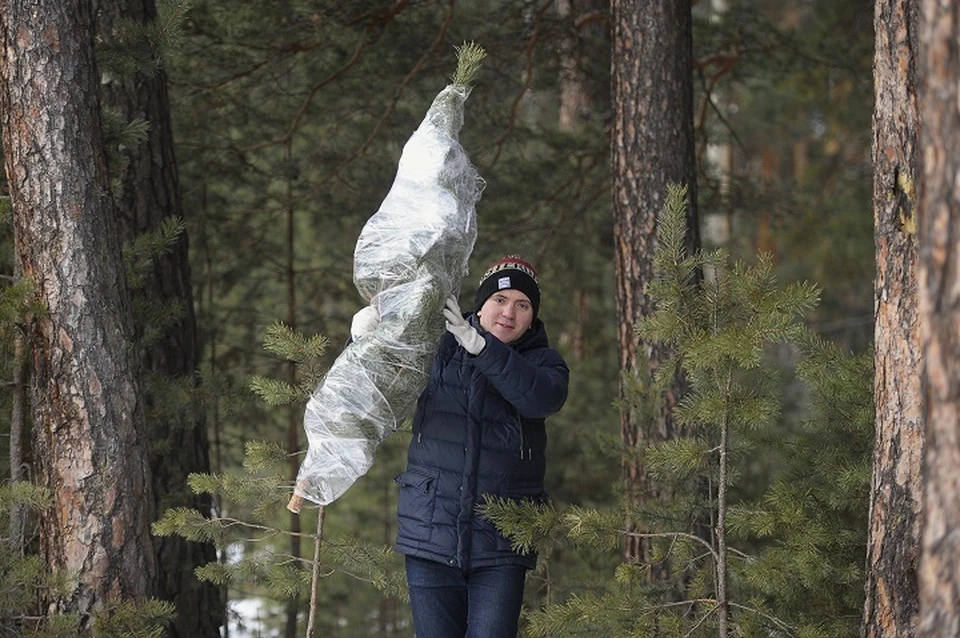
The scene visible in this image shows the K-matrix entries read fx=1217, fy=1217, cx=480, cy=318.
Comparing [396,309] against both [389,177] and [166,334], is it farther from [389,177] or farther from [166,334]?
[389,177]

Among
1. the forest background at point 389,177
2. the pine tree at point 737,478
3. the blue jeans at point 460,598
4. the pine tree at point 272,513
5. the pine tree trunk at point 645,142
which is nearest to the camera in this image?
the pine tree at point 737,478

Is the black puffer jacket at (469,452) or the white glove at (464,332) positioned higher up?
the white glove at (464,332)

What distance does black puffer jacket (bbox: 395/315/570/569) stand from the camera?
443 cm

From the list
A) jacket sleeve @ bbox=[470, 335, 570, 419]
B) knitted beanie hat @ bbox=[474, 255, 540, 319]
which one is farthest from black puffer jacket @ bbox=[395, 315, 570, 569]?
knitted beanie hat @ bbox=[474, 255, 540, 319]

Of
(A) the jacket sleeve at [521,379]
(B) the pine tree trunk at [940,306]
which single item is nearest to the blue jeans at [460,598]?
(A) the jacket sleeve at [521,379]

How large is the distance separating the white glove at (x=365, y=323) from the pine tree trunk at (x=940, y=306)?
2.12 metres

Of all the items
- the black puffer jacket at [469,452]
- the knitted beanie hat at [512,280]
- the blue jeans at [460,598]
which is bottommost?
the blue jeans at [460,598]

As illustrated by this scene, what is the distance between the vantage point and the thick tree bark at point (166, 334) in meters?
6.16

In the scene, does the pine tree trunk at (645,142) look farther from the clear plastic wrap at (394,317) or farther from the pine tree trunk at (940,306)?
the pine tree trunk at (940,306)

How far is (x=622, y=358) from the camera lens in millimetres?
6223

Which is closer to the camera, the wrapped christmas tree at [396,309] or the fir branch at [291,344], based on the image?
the wrapped christmas tree at [396,309]

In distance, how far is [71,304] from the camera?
4.95 metres

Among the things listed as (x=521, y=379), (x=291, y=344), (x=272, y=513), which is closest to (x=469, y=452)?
(x=521, y=379)

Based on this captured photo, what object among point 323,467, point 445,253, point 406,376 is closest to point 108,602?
point 323,467
